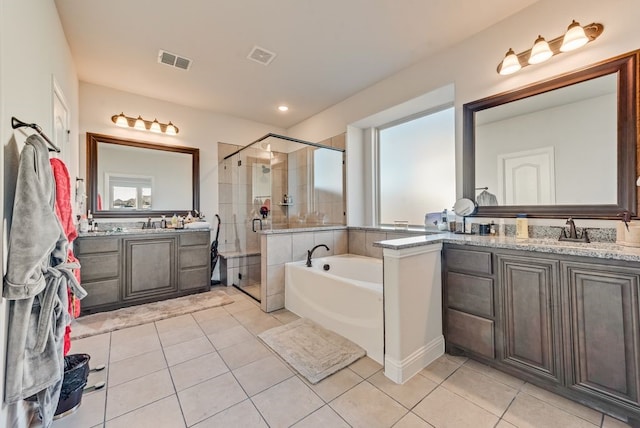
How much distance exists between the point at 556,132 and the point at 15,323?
3.34 meters

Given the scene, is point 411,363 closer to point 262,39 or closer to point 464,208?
point 464,208

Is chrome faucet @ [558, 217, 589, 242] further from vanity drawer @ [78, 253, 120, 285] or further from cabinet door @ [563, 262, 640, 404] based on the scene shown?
vanity drawer @ [78, 253, 120, 285]

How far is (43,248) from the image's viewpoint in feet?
3.85

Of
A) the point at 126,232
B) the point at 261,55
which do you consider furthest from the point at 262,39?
the point at 126,232

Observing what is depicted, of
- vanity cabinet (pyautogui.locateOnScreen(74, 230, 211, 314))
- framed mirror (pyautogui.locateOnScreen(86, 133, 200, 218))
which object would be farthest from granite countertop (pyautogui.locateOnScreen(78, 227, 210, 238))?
framed mirror (pyautogui.locateOnScreen(86, 133, 200, 218))

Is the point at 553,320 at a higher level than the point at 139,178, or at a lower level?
lower

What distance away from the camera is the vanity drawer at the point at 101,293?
2678 mm

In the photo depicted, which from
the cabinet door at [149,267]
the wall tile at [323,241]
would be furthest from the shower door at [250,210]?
the cabinet door at [149,267]

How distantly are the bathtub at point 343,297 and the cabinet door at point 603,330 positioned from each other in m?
1.07

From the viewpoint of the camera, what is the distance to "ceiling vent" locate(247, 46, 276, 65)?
2.50 meters

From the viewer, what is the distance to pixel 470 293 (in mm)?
1830

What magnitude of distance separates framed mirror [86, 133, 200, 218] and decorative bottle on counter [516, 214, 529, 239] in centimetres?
378

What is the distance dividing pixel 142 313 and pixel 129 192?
61.9 inches

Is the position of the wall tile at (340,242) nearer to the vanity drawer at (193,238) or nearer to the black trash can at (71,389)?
the vanity drawer at (193,238)
